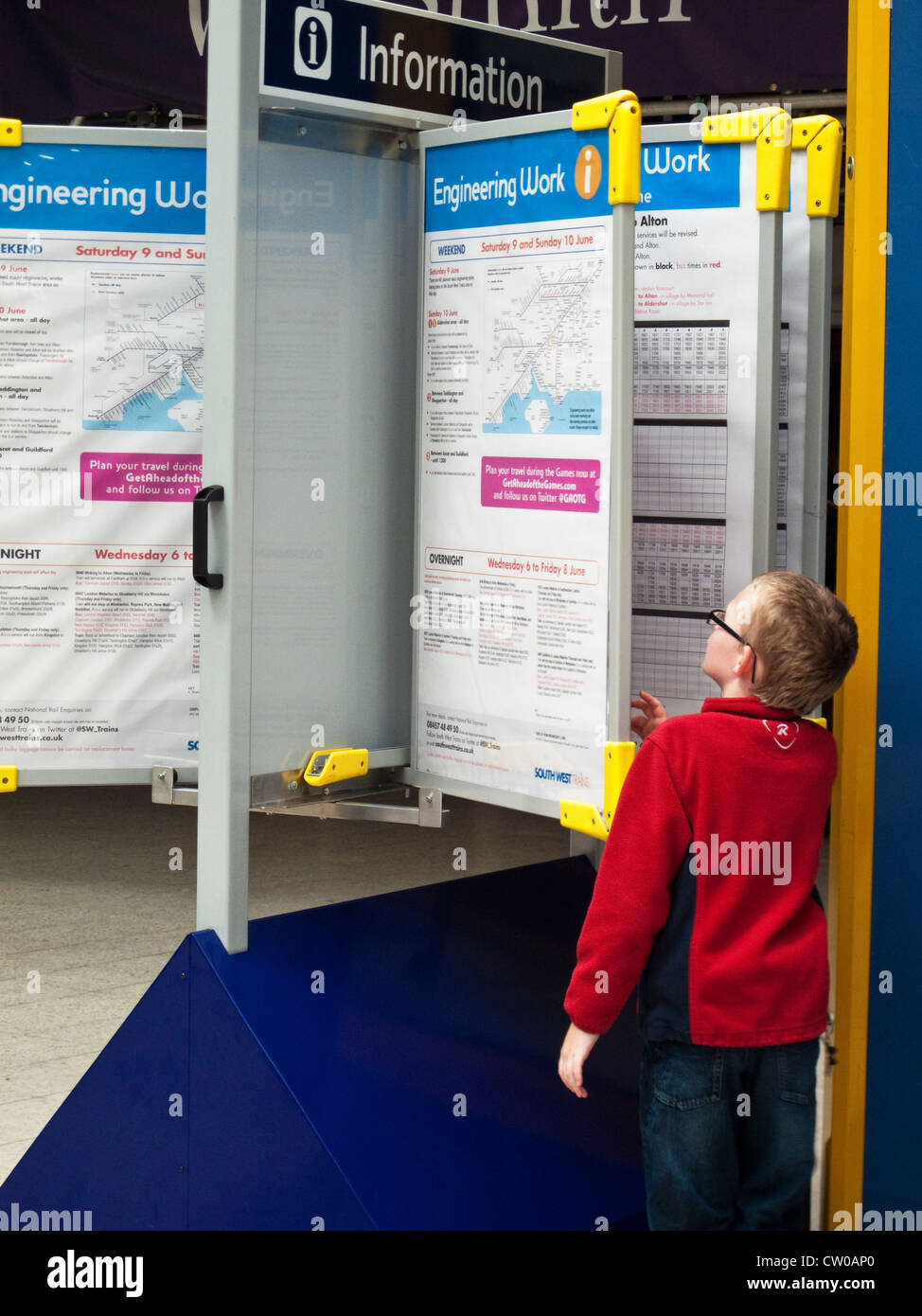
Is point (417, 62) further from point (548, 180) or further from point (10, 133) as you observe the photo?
point (10, 133)

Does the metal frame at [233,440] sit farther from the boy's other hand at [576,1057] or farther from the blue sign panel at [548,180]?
the boy's other hand at [576,1057]

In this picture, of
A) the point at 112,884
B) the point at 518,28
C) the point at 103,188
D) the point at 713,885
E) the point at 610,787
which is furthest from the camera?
the point at 112,884

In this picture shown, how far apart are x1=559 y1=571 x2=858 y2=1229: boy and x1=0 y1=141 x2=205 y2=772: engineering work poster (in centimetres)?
140

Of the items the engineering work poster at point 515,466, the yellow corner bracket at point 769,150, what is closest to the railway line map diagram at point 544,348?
the engineering work poster at point 515,466

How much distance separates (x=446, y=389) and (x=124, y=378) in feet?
2.95

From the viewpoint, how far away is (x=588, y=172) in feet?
7.83

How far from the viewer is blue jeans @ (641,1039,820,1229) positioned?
2.20m

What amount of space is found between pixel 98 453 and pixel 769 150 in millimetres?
1516

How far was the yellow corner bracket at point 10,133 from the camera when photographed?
3172 mm

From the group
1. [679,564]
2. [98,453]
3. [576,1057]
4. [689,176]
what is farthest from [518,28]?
[576,1057]

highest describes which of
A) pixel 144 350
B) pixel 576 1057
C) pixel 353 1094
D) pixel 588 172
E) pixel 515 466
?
pixel 588 172
